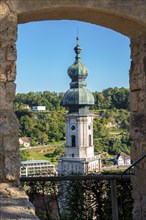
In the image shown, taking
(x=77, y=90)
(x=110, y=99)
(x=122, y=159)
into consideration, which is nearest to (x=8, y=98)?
(x=77, y=90)

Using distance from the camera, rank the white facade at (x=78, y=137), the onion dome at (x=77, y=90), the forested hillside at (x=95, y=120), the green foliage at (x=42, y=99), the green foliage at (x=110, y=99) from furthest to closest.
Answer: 1. the green foliage at (x=42, y=99)
2. the green foliage at (x=110, y=99)
3. the forested hillside at (x=95, y=120)
4. the white facade at (x=78, y=137)
5. the onion dome at (x=77, y=90)

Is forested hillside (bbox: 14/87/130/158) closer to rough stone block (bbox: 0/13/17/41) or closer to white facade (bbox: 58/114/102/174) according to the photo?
white facade (bbox: 58/114/102/174)

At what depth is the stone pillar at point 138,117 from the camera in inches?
151

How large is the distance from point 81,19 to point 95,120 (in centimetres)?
6713

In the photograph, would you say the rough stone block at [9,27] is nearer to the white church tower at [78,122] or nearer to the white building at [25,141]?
the white church tower at [78,122]

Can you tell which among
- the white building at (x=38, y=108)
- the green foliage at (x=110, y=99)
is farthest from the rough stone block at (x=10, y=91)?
the white building at (x=38, y=108)

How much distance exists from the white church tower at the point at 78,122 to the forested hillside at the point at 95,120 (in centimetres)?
947

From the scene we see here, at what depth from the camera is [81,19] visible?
12.1 ft

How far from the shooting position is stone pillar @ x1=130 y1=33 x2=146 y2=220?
3830mm

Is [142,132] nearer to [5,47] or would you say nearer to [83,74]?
[5,47]

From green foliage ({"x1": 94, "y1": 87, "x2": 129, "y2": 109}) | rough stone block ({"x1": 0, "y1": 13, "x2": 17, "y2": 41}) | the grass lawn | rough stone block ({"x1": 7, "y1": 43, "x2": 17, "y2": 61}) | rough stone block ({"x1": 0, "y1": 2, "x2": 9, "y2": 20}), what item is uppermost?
green foliage ({"x1": 94, "y1": 87, "x2": 129, "y2": 109})

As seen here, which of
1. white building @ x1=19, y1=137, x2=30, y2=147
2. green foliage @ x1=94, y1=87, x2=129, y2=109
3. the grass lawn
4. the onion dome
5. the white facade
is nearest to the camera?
the onion dome

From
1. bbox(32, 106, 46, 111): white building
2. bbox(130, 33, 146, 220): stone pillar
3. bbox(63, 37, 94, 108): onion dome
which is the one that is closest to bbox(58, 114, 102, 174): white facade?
bbox(63, 37, 94, 108): onion dome

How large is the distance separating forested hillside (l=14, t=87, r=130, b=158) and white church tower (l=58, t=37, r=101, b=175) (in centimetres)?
947
